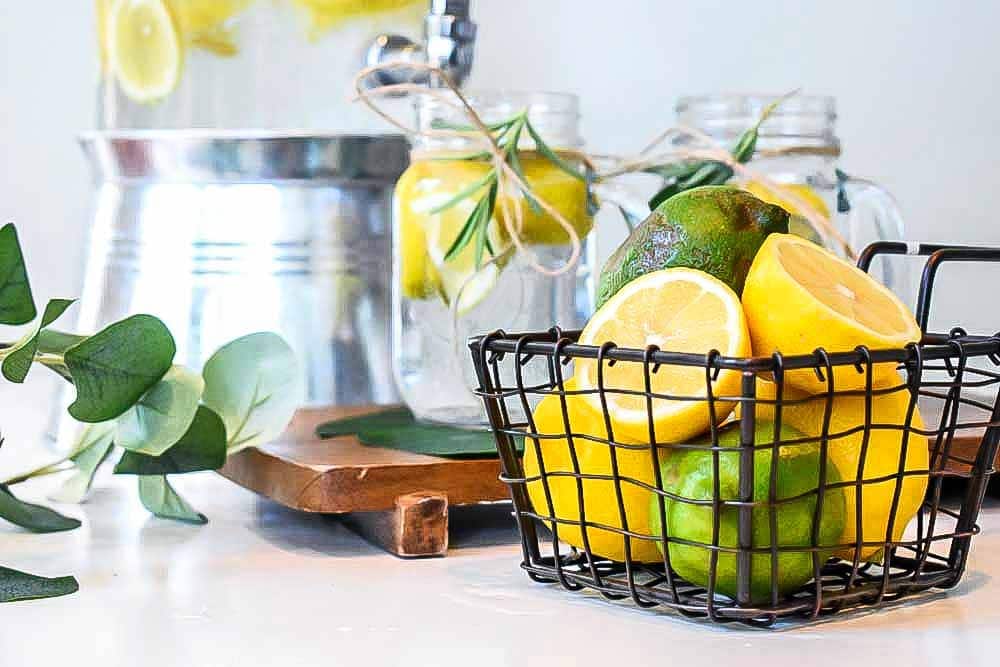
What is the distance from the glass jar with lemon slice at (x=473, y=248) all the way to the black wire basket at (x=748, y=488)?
0.18 metres

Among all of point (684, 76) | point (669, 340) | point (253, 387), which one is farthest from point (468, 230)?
point (684, 76)

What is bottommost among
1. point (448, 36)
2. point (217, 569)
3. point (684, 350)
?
point (217, 569)

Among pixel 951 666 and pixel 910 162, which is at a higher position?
pixel 910 162

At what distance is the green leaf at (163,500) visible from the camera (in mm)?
726

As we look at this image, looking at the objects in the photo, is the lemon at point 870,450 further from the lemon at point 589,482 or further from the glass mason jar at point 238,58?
the glass mason jar at point 238,58

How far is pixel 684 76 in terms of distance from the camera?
135 centimetres

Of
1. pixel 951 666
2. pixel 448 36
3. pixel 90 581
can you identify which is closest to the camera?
pixel 951 666

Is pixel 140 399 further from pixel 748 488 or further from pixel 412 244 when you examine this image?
pixel 748 488

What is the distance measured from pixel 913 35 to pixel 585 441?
0.95m

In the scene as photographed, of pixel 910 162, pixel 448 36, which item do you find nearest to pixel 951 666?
pixel 448 36

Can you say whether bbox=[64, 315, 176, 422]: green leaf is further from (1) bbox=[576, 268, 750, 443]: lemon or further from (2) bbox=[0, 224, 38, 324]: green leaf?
(1) bbox=[576, 268, 750, 443]: lemon

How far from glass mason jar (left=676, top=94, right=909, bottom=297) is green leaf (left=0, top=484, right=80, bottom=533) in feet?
1.35

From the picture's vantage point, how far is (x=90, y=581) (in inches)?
23.7

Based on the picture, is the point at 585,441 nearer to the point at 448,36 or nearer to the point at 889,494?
the point at 889,494
